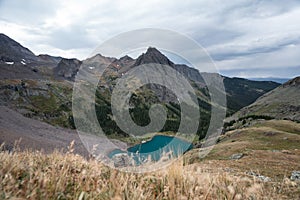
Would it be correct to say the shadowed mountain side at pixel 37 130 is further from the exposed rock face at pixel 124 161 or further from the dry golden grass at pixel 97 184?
the dry golden grass at pixel 97 184

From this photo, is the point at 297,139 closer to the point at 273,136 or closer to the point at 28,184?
the point at 273,136

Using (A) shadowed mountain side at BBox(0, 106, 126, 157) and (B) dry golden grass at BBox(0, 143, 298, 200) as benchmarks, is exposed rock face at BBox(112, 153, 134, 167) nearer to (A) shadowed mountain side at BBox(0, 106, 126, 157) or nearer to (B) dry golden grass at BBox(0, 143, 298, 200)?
(B) dry golden grass at BBox(0, 143, 298, 200)

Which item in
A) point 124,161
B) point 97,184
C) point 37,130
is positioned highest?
point 97,184

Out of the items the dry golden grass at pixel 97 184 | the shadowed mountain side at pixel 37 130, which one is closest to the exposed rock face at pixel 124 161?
the dry golden grass at pixel 97 184

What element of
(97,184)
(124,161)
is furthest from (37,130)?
(97,184)

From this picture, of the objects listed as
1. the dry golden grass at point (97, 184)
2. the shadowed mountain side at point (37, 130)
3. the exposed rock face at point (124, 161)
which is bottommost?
the shadowed mountain side at point (37, 130)

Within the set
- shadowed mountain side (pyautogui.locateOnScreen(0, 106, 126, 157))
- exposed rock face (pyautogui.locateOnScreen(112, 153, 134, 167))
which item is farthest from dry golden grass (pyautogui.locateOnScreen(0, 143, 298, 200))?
shadowed mountain side (pyautogui.locateOnScreen(0, 106, 126, 157))

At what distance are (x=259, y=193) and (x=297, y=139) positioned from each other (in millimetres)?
72741

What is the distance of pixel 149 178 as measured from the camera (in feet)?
22.1

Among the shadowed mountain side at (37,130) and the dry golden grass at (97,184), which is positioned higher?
the dry golden grass at (97,184)

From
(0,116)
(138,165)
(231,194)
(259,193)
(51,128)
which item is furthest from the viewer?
(51,128)

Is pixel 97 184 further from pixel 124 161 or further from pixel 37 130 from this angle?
pixel 37 130

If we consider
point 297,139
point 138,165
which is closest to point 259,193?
point 138,165

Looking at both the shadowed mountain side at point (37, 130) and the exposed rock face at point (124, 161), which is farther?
the shadowed mountain side at point (37, 130)
